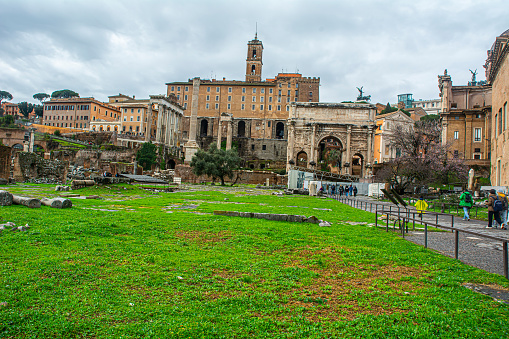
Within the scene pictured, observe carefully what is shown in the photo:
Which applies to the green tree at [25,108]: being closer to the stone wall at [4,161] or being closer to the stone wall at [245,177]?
the stone wall at [245,177]

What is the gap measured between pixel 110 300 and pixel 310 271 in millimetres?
2766

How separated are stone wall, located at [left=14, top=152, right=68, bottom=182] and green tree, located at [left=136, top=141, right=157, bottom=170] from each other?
2812 centimetres

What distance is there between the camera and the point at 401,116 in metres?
68.0

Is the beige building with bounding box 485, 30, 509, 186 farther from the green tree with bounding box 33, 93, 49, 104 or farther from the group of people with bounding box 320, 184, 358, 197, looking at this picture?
the green tree with bounding box 33, 93, 49, 104

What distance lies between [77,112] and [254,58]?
1952 inches

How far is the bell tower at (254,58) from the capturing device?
322 ft

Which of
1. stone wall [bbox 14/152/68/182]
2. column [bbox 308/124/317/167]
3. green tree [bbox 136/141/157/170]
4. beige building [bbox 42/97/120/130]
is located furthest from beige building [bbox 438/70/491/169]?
beige building [bbox 42/97/120/130]

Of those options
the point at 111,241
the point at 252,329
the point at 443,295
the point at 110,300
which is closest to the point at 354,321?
the point at 252,329

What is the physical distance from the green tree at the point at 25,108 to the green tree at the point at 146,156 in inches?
3279

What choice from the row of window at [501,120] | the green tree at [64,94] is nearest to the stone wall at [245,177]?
the row of window at [501,120]

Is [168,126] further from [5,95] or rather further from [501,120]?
[5,95]

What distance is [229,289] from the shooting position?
4238 mm

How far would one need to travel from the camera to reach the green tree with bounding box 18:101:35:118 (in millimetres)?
119500

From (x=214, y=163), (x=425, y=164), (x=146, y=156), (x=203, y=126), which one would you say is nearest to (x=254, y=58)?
(x=203, y=126)
